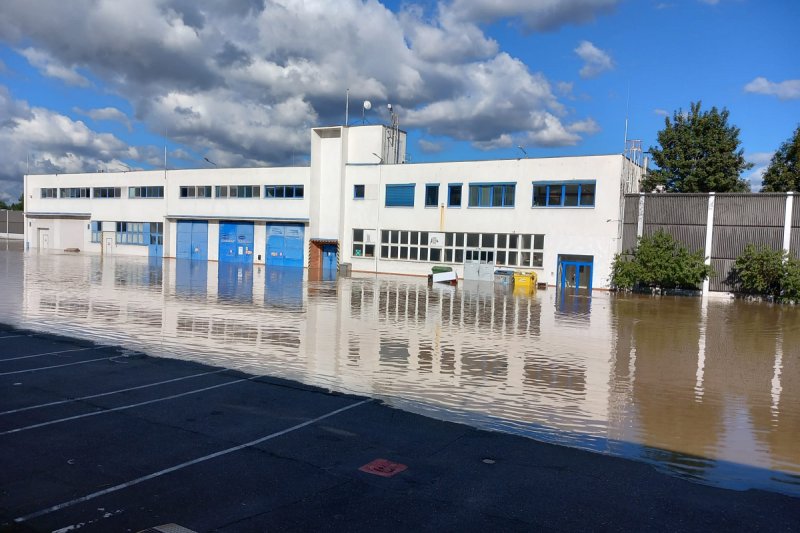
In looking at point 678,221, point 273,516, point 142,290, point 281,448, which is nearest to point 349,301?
point 142,290

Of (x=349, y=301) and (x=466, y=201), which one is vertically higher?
A: (x=466, y=201)

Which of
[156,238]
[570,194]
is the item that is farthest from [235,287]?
[156,238]

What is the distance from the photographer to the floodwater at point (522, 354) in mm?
7664

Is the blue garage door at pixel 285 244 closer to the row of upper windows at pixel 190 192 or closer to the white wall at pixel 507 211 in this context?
the row of upper windows at pixel 190 192

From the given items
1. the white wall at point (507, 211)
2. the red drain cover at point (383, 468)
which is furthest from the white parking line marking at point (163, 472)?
the white wall at point (507, 211)

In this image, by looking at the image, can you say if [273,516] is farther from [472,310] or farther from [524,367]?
[472,310]

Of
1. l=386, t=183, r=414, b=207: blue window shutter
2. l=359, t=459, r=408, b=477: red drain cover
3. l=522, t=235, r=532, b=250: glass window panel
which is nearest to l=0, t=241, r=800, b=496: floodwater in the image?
l=359, t=459, r=408, b=477: red drain cover

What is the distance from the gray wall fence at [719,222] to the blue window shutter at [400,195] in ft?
47.7

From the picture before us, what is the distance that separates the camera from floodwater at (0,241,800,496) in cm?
766

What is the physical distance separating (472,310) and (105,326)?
1241 cm

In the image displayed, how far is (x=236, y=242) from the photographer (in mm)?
49688

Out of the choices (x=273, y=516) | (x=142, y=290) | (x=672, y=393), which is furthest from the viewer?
(x=142, y=290)

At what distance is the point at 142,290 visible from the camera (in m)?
24.1

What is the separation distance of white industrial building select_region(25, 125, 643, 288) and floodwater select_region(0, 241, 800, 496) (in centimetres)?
1061
